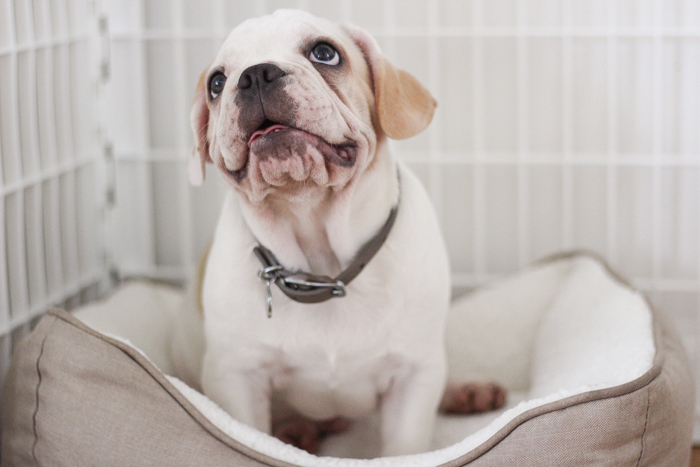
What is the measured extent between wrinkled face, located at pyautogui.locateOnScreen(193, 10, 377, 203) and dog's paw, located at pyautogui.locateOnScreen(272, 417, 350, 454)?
2.18 ft

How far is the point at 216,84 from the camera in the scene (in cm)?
139

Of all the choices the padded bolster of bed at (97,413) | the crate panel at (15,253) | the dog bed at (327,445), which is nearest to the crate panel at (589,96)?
the dog bed at (327,445)

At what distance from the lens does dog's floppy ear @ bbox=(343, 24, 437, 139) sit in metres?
1.34

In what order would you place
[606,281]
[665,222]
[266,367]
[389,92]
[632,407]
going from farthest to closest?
1. [665,222]
2. [606,281]
3. [266,367]
4. [389,92]
5. [632,407]

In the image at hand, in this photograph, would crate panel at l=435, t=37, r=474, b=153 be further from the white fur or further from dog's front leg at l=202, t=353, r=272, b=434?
dog's front leg at l=202, t=353, r=272, b=434

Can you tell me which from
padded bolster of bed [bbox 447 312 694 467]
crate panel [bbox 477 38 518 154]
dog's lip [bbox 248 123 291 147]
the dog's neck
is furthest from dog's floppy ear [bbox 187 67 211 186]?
crate panel [bbox 477 38 518 154]

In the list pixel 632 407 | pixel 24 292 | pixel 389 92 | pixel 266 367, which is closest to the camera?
pixel 632 407

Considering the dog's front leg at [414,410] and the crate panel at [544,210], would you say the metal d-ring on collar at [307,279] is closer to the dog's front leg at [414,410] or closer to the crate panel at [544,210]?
the dog's front leg at [414,410]

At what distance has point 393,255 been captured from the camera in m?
1.45

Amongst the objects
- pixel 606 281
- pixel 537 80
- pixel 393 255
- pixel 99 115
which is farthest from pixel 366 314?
pixel 99 115

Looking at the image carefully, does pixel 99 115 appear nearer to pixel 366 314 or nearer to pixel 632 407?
pixel 366 314

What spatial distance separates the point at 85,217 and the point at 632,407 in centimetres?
153

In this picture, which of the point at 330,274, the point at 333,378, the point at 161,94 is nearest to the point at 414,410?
the point at 333,378

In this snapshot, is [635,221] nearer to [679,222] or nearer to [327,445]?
[679,222]
